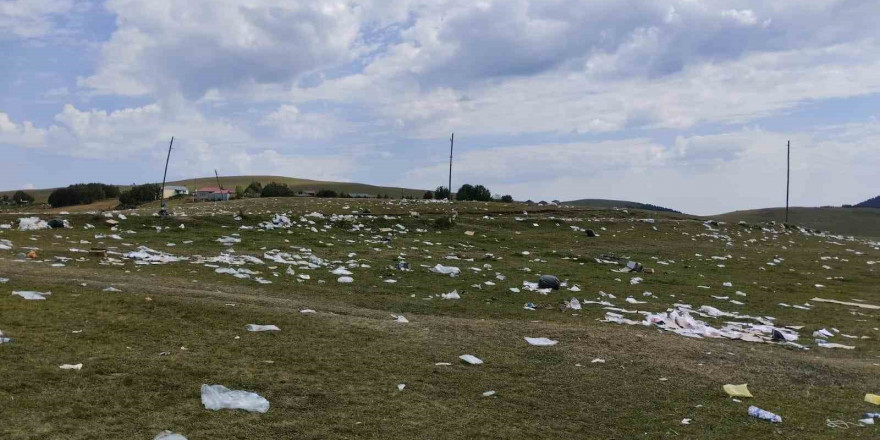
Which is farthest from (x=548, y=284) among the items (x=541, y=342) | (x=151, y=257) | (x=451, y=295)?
(x=151, y=257)

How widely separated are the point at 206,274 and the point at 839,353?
9015 millimetres

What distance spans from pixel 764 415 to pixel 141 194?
172 feet

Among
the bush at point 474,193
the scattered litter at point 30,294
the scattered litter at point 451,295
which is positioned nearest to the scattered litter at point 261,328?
the scattered litter at point 30,294

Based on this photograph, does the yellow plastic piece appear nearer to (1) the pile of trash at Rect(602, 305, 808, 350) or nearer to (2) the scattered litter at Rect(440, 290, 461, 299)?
(1) the pile of trash at Rect(602, 305, 808, 350)

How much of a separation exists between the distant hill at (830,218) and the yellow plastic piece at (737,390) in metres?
52.0

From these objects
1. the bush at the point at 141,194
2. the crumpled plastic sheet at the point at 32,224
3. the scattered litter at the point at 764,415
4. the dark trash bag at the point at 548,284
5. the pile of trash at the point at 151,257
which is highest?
the bush at the point at 141,194

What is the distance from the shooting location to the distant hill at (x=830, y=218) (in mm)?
55525

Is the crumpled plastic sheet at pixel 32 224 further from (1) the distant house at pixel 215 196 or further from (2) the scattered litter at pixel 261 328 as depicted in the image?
(1) the distant house at pixel 215 196

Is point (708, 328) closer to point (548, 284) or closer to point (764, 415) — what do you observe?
point (548, 284)

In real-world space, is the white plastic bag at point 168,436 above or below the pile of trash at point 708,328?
above

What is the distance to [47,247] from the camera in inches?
447

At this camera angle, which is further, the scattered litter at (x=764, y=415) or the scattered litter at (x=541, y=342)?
the scattered litter at (x=541, y=342)

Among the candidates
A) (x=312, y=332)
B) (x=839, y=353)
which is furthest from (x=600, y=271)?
(x=312, y=332)

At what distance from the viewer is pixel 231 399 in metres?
3.94
